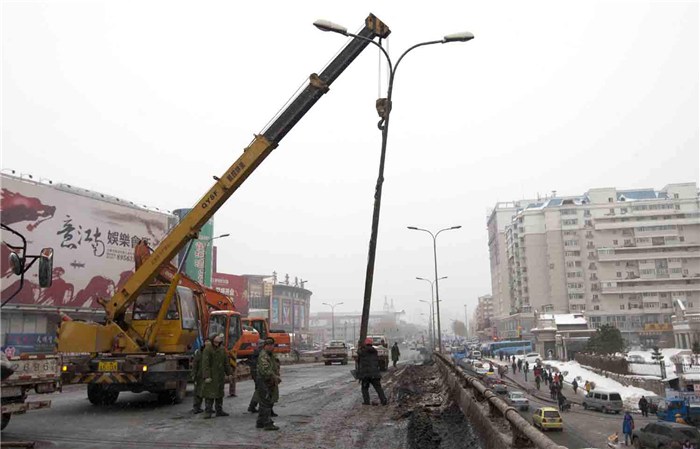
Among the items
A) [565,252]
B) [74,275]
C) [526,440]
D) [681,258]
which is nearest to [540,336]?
[565,252]

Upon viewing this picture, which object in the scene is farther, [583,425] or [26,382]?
[583,425]

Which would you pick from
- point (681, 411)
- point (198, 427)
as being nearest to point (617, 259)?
point (681, 411)

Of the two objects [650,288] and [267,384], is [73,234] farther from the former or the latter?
[650,288]

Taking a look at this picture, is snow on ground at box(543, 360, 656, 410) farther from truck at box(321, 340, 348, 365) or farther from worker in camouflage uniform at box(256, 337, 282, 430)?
worker in camouflage uniform at box(256, 337, 282, 430)

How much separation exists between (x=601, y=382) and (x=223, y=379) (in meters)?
53.3

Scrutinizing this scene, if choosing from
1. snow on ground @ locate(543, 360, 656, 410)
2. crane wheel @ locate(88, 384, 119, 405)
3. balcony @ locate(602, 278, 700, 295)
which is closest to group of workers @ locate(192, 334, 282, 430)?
crane wheel @ locate(88, 384, 119, 405)

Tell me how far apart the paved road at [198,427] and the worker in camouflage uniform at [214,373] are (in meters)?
0.35

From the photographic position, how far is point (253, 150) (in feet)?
43.7

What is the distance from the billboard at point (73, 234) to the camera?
38000 millimetres

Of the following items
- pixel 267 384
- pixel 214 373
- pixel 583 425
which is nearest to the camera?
pixel 267 384

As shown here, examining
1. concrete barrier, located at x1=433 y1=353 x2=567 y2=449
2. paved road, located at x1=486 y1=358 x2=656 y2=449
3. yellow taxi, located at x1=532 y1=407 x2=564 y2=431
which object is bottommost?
paved road, located at x1=486 y1=358 x2=656 y2=449

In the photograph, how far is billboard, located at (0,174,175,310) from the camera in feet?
125

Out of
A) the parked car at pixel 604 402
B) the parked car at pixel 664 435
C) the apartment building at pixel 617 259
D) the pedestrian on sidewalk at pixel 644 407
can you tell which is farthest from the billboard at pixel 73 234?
the apartment building at pixel 617 259

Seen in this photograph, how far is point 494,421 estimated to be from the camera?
265 inches
